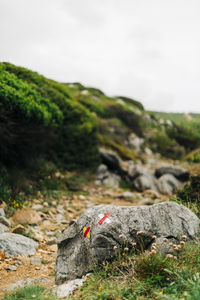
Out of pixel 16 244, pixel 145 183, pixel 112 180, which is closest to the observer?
pixel 16 244

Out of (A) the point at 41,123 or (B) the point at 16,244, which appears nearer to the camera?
(B) the point at 16,244

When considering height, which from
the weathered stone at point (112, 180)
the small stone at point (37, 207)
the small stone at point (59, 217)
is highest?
the weathered stone at point (112, 180)

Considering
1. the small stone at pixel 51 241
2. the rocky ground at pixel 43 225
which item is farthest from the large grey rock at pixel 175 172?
the small stone at pixel 51 241

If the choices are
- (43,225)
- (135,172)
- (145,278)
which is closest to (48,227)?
(43,225)

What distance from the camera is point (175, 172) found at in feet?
37.5

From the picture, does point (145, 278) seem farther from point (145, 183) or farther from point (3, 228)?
point (145, 183)

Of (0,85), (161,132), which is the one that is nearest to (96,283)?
(0,85)

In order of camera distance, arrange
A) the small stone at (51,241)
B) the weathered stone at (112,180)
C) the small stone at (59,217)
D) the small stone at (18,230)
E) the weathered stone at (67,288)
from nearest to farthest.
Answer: the weathered stone at (67,288) < the small stone at (18,230) < the small stone at (51,241) < the small stone at (59,217) < the weathered stone at (112,180)

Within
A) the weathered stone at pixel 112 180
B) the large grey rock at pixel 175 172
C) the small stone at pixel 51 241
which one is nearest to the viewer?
the small stone at pixel 51 241

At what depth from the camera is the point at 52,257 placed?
14.4ft

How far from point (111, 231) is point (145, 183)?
7.33 meters

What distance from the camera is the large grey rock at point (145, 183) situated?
402 inches

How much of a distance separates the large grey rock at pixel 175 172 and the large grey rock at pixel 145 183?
1.10 meters

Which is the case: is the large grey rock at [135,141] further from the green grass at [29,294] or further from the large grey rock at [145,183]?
the green grass at [29,294]
